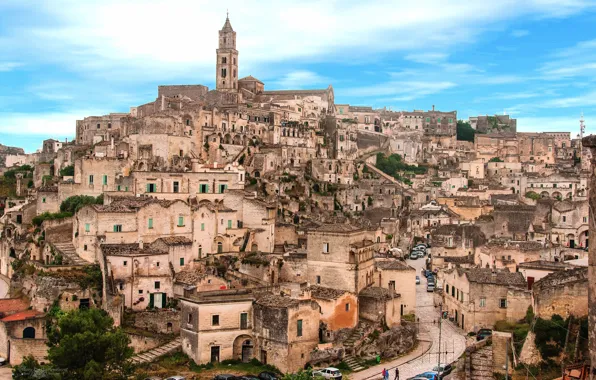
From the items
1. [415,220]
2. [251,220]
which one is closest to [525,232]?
[415,220]

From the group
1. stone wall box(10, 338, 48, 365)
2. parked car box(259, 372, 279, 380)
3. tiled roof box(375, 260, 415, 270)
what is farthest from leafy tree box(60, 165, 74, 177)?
parked car box(259, 372, 279, 380)

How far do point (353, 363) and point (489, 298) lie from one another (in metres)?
9.43

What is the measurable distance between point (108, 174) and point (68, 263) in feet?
39.1

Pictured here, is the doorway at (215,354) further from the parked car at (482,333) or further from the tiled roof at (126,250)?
the parked car at (482,333)

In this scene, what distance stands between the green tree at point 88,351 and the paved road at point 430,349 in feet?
36.8

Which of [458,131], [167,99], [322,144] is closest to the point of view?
[167,99]

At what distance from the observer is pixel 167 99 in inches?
3012

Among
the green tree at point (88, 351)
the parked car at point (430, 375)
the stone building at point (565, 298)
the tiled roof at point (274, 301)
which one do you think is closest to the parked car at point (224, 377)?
the green tree at point (88, 351)

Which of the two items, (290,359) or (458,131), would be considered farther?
(458,131)

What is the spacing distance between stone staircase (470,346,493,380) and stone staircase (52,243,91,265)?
24.7 m

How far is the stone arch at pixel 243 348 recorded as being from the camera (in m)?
36.2

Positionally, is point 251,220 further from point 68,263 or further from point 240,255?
point 68,263

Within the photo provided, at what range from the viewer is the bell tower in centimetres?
9525

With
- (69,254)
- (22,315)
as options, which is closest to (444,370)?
(22,315)
